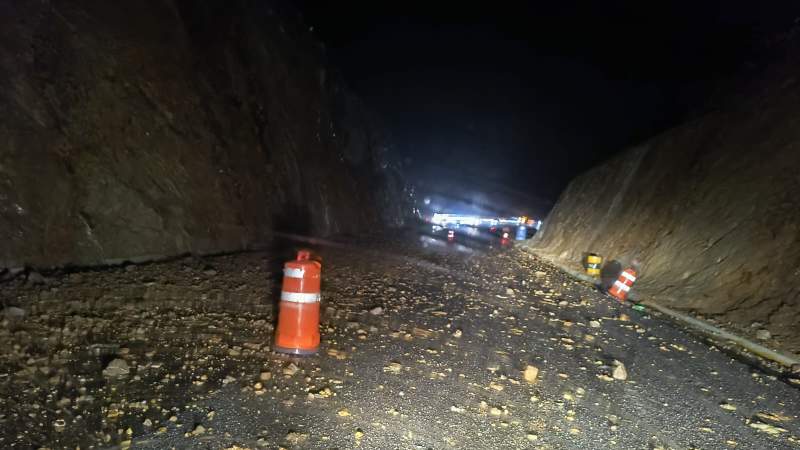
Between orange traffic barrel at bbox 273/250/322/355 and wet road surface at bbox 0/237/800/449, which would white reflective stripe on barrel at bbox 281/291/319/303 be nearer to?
orange traffic barrel at bbox 273/250/322/355

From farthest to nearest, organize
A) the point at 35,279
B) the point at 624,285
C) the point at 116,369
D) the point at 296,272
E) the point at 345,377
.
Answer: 1. the point at 624,285
2. the point at 35,279
3. the point at 296,272
4. the point at 345,377
5. the point at 116,369

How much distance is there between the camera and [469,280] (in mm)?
11609

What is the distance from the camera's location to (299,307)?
554 cm

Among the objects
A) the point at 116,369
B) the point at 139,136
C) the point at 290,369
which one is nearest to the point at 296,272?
the point at 290,369

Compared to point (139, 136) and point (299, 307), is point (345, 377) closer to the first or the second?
point (299, 307)

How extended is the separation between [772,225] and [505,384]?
292 inches

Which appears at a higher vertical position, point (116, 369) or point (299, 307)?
point (299, 307)

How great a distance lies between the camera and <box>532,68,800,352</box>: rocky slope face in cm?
885

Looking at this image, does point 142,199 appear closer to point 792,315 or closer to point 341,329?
point 341,329

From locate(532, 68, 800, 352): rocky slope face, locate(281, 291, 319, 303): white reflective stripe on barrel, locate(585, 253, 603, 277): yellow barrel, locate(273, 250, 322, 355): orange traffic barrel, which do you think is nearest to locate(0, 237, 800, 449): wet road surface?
locate(273, 250, 322, 355): orange traffic barrel

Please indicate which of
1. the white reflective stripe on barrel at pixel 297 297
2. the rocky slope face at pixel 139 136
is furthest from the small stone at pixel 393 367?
the rocky slope face at pixel 139 136

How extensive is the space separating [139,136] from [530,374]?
286 inches

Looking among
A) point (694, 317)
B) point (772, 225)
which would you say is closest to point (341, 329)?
point (694, 317)

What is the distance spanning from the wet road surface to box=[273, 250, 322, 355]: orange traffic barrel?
18 cm
